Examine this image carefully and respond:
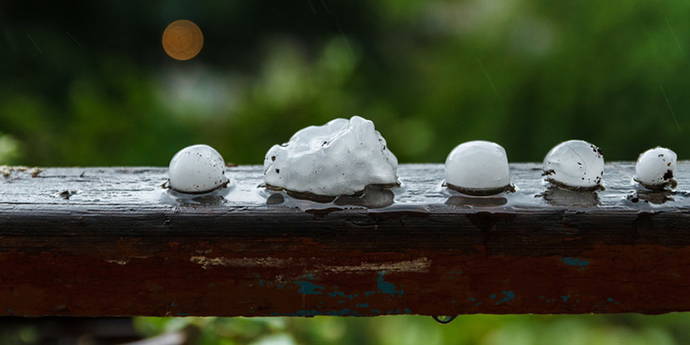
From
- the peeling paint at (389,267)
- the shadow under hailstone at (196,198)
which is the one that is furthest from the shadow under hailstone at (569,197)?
the shadow under hailstone at (196,198)

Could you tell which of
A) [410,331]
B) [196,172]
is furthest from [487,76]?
[196,172]

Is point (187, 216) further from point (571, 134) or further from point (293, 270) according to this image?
point (571, 134)

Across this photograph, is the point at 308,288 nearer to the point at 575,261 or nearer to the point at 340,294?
the point at 340,294

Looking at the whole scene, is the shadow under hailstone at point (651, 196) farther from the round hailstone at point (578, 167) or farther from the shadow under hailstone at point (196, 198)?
the shadow under hailstone at point (196, 198)

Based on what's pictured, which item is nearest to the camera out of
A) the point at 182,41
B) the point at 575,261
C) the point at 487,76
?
the point at 575,261

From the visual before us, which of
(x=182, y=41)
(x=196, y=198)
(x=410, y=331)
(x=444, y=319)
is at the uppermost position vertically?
(x=182, y=41)
